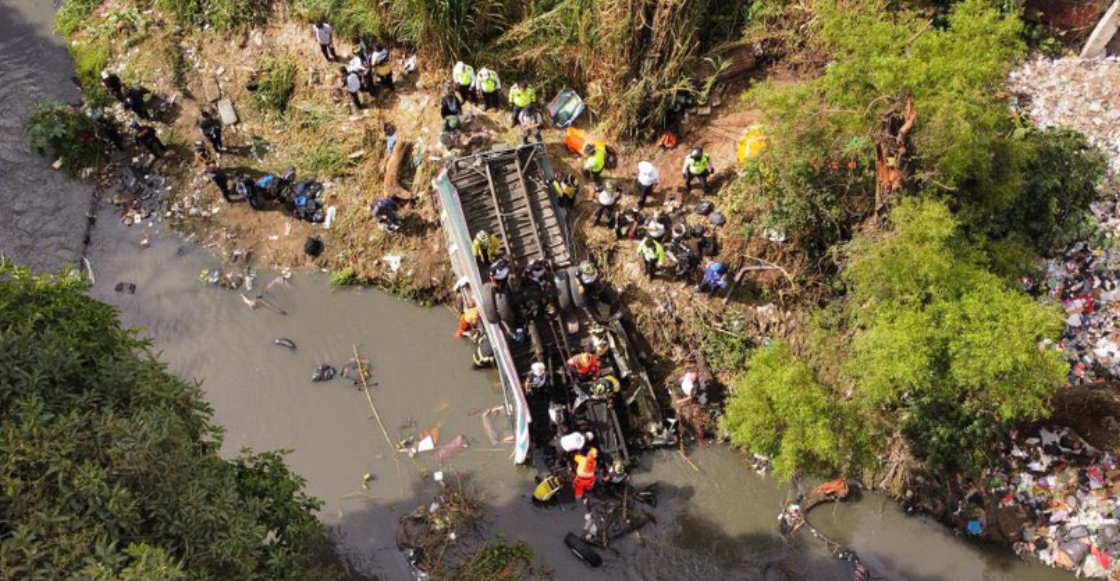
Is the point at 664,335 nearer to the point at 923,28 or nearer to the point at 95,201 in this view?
the point at 923,28

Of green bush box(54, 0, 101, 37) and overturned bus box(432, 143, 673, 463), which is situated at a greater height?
green bush box(54, 0, 101, 37)

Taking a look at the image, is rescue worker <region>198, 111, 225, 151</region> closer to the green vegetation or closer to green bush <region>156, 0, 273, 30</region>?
green bush <region>156, 0, 273, 30</region>

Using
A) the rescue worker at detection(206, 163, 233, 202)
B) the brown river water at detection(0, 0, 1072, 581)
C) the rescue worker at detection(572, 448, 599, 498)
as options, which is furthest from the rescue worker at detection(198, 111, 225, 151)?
the rescue worker at detection(572, 448, 599, 498)

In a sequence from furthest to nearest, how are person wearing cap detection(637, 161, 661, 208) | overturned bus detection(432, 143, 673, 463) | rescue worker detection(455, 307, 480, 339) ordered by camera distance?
rescue worker detection(455, 307, 480, 339) → person wearing cap detection(637, 161, 661, 208) → overturned bus detection(432, 143, 673, 463)

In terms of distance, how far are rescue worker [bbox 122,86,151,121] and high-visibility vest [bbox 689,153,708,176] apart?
12.2 m

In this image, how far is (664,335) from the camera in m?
13.2

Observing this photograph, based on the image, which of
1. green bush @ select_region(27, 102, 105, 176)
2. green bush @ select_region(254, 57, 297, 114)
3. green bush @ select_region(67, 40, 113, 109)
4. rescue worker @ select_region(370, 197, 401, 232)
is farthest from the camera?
green bush @ select_region(67, 40, 113, 109)

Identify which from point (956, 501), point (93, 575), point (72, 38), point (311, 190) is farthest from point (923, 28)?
point (72, 38)

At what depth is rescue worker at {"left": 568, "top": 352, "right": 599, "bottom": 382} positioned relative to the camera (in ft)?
39.7

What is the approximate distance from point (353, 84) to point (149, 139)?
14.8 ft

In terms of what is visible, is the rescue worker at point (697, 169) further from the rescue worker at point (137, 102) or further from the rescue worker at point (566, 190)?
the rescue worker at point (137, 102)

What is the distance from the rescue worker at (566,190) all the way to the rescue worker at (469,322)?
2.70 m

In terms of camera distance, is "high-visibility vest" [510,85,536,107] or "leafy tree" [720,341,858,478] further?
"high-visibility vest" [510,85,536,107]

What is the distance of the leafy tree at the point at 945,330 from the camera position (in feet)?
32.5
